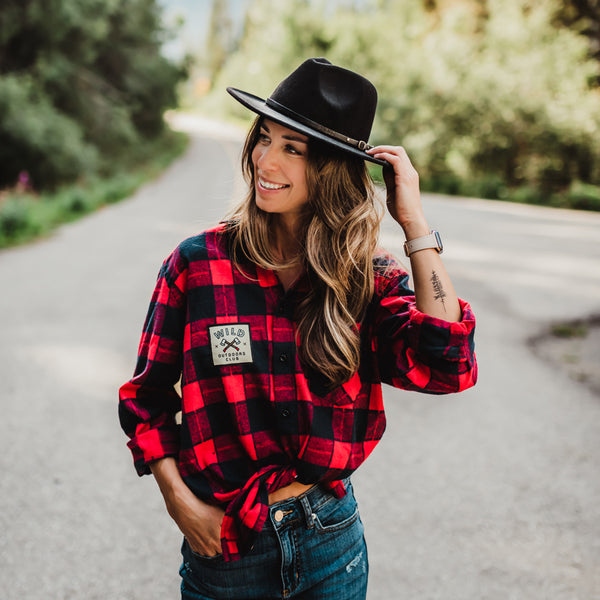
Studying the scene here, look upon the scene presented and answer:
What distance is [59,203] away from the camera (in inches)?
494

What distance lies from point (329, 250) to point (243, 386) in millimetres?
449

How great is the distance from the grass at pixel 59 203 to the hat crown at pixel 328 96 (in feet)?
A: 28.6

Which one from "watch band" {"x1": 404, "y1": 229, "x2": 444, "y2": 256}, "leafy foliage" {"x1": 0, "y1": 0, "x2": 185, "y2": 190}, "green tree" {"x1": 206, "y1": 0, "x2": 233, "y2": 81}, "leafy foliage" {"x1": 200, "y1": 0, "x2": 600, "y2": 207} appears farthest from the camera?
"green tree" {"x1": 206, "y1": 0, "x2": 233, "y2": 81}

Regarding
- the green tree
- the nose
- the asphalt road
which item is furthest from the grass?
the green tree

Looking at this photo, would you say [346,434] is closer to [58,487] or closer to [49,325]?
[58,487]

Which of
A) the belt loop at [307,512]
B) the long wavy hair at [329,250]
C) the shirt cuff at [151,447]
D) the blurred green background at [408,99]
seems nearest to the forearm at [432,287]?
the long wavy hair at [329,250]

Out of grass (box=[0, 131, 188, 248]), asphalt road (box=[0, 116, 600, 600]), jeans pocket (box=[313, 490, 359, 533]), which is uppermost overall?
→ jeans pocket (box=[313, 490, 359, 533])

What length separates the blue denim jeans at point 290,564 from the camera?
1.35 metres

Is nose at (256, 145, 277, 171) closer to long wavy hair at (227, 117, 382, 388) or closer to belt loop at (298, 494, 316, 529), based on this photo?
long wavy hair at (227, 117, 382, 388)

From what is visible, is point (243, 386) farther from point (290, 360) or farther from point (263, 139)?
point (263, 139)

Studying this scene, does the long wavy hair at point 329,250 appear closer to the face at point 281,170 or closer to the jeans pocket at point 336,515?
the face at point 281,170

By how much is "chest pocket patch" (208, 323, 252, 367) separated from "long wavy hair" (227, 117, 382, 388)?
15cm

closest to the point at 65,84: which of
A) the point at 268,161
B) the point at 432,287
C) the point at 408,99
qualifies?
the point at 408,99

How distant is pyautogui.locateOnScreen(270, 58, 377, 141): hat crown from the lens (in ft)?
4.70
